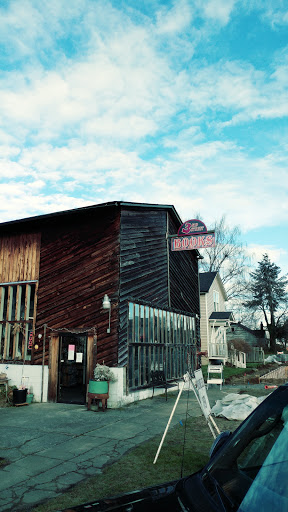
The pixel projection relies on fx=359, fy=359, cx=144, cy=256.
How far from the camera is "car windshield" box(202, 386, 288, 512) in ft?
5.55

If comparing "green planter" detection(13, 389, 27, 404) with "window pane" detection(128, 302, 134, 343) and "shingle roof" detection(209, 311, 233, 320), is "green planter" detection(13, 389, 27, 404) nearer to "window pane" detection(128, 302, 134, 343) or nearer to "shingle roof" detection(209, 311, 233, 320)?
"window pane" detection(128, 302, 134, 343)

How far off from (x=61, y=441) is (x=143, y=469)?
2342mm

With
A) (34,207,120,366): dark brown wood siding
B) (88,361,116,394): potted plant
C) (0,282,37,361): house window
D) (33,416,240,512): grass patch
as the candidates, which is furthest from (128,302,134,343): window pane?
(33,416,240,512): grass patch

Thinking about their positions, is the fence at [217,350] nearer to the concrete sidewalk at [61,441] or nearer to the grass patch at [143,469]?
the concrete sidewalk at [61,441]

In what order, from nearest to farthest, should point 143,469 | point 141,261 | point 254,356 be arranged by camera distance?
point 143,469 < point 141,261 < point 254,356

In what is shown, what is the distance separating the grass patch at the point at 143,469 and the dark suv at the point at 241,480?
8.47 ft

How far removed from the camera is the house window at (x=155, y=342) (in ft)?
38.3

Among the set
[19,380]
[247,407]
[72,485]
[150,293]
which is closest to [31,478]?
[72,485]

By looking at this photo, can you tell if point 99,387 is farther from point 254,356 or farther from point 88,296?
point 254,356

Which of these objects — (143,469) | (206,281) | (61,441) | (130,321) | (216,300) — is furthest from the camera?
(216,300)

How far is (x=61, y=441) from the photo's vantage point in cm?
697

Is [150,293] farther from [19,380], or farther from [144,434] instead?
[144,434]

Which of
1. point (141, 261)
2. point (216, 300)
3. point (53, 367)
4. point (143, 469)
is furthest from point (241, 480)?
point (216, 300)

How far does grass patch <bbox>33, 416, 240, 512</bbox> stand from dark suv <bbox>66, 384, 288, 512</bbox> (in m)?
2.58
